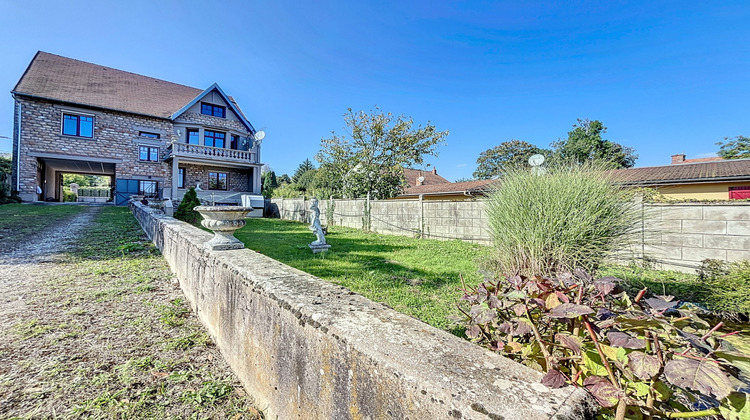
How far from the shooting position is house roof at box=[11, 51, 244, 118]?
52.7 ft

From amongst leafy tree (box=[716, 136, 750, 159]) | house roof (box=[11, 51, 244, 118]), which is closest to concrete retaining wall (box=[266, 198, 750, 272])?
house roof (box=[11, 51, 244, 118])

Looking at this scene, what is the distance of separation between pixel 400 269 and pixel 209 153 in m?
18.1

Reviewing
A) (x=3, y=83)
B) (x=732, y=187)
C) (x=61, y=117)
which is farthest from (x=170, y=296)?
(x=3, y=83)

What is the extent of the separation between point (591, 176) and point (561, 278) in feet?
8.66

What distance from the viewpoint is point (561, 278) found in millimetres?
1279

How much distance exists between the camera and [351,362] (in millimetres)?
930

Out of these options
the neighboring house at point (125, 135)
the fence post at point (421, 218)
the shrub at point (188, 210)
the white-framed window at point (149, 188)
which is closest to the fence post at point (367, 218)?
the fence post at point (421, 218)

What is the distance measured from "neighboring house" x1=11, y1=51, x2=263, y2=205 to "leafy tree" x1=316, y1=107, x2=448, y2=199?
21.3 ft

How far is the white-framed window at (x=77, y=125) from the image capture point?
638 inches

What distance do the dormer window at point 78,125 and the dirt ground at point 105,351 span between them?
1819cm

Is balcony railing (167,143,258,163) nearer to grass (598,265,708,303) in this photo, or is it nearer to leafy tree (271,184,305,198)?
leafy tree (271,184,305,198)

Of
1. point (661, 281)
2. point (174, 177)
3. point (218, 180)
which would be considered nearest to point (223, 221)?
point (661, 281)

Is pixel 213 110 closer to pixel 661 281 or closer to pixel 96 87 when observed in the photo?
pixel 96 87

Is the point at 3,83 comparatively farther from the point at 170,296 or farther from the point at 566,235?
the point at 566,235
